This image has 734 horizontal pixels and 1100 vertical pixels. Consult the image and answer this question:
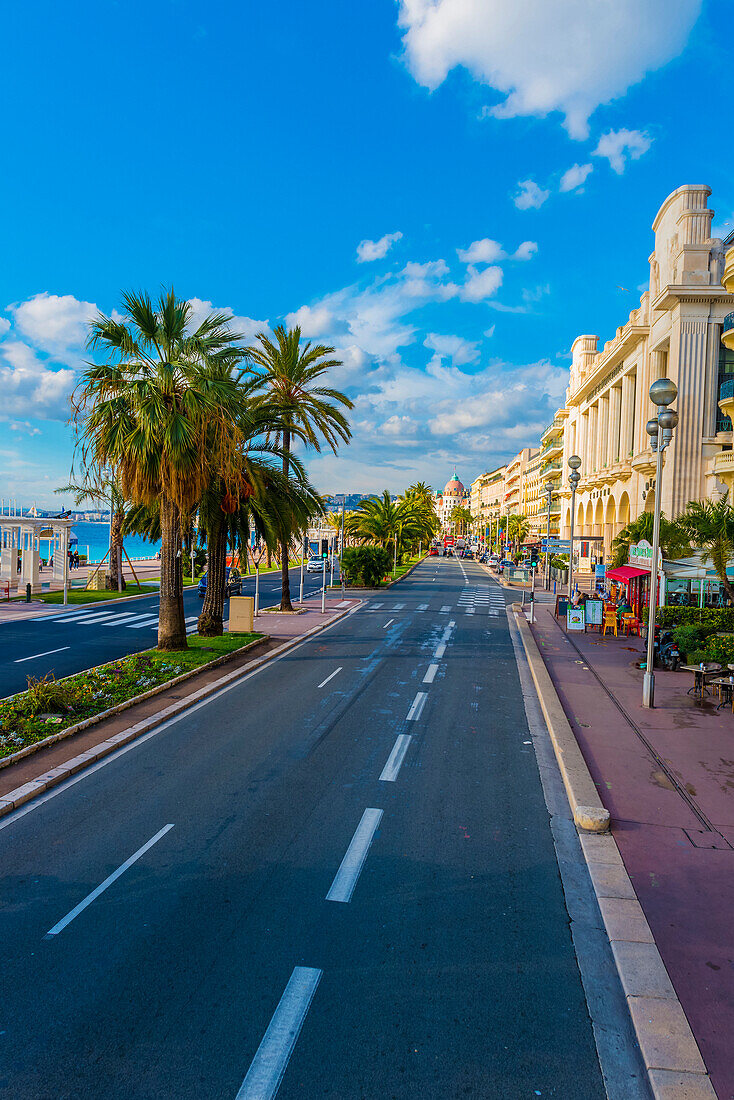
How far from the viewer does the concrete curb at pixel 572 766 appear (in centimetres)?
798

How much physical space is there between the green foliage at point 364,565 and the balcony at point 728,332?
2475 cm

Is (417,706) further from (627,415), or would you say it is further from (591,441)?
(591,441)

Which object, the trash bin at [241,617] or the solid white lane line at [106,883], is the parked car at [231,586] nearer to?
the trash bin at [241,617]

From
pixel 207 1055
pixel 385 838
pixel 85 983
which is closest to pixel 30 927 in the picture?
pixel 85 983

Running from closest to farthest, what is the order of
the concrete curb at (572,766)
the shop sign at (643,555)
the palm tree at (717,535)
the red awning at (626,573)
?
1. the concrete curb at (572,766)
2. the palm tree at (717,535)
3. the shop sign at (643,555)
4. the red awning at (626,573)

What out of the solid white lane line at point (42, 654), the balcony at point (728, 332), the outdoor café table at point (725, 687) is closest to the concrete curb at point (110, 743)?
the solid white lane line at point (42, 654)

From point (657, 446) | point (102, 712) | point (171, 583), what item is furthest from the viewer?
point (171, 583)

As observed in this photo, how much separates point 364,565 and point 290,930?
133 ft

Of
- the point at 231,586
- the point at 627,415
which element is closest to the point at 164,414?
the point at 231,586

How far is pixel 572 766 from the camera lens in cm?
998

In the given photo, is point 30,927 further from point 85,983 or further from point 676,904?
point 676,904

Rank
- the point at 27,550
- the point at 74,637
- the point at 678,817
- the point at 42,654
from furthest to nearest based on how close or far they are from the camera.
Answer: the point at 27,550
the point at 74,637
the point at 42,654
the point at 678,817

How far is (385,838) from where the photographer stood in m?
7.60

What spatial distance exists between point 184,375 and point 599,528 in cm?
4342
